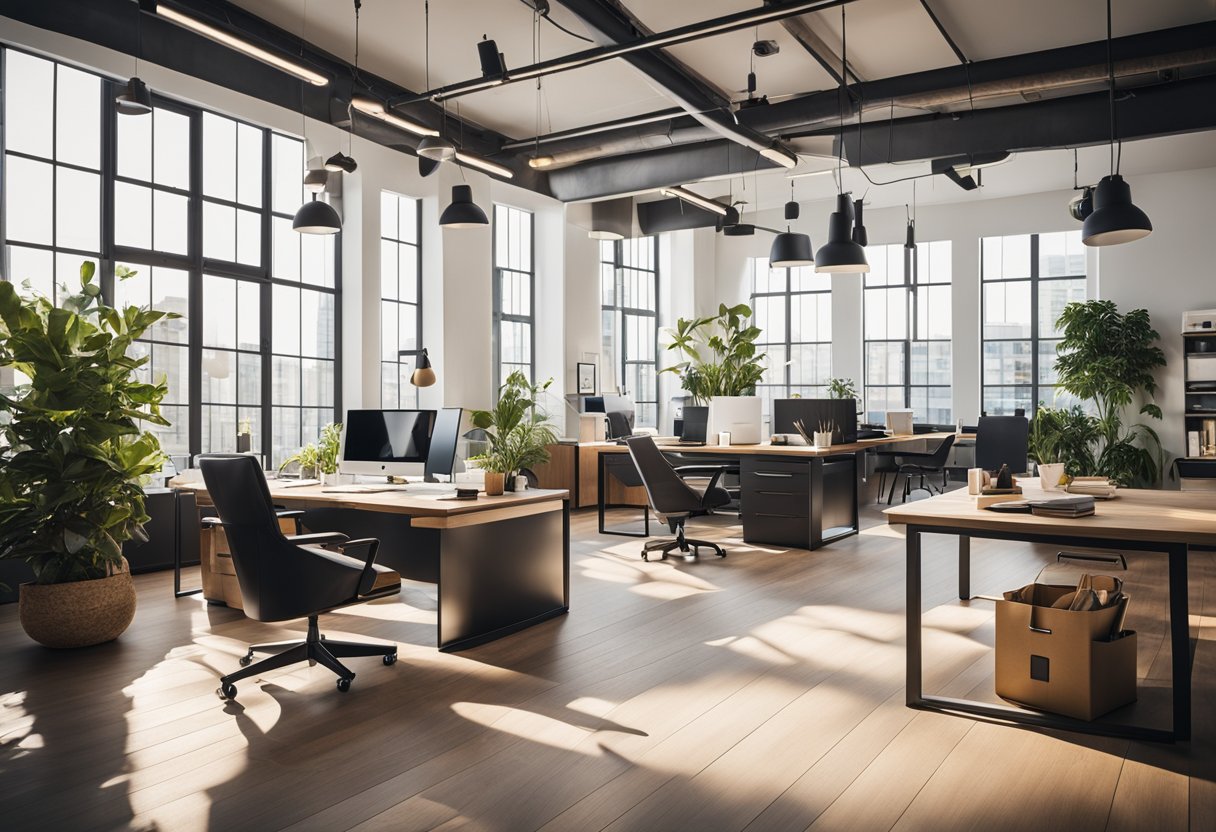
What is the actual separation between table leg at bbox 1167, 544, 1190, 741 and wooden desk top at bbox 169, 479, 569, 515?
8.98 feet

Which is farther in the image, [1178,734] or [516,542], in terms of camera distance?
[516,542]

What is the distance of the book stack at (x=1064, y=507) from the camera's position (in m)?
3.11

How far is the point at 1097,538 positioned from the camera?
2.90 meters

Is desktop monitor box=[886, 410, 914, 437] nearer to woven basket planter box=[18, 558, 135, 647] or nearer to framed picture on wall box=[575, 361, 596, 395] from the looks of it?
framed picture on wall box=[575, 361, 596, 395]

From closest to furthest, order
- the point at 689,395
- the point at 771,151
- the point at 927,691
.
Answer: the point at 927,691
the point at 771,151
the point at 689,395

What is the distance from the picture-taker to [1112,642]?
310 centimetres

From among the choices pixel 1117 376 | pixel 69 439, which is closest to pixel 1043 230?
pixel 1117 376

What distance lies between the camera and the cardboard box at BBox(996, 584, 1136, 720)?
119 inches

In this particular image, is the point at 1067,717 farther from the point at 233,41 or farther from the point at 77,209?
the point at 77,209

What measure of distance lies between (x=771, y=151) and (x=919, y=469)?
4414mm

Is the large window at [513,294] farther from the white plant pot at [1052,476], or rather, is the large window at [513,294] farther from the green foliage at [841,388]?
the white plant pot at [1052,476]

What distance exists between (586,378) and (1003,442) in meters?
4.94

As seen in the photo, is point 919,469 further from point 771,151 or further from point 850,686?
point 850,686

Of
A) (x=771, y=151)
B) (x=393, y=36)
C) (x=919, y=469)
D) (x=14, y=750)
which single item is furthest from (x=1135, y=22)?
(x=14, y=750)
